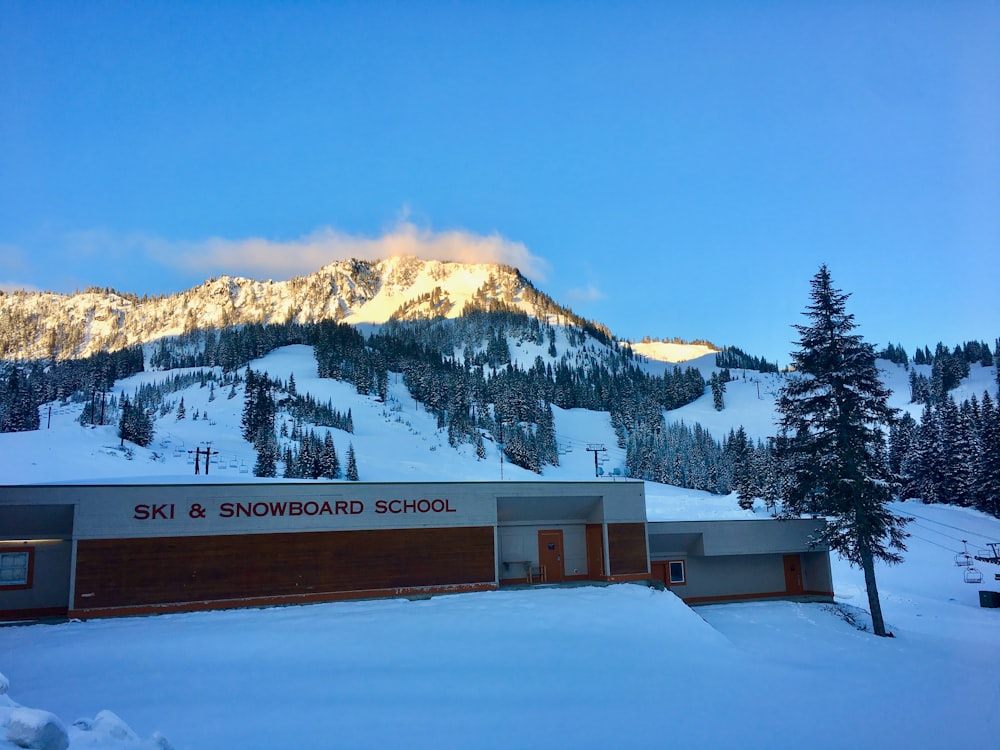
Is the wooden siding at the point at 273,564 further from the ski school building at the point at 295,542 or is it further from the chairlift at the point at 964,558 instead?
the chairlift at the point at 964,558

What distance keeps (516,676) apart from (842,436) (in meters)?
17.6

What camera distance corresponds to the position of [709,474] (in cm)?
8562

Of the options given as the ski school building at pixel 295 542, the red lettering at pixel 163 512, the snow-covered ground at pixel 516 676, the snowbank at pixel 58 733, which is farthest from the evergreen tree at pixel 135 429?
the snowbank at pixel 58 733

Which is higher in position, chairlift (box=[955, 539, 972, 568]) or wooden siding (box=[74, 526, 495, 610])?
wooden siding (box=[74, 526, 495, 610])

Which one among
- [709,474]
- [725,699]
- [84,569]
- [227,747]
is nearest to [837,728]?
[725,699]

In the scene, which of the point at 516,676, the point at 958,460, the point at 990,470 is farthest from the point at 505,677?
the point at 958,460

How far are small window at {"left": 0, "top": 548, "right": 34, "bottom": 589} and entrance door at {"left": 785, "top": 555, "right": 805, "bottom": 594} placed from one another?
30.0 m

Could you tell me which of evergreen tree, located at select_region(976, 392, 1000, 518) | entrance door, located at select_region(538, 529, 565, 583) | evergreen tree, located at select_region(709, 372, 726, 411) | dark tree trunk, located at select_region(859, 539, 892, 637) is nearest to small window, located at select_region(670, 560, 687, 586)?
entrance door, located at select_region(538, 529, 565, 583)

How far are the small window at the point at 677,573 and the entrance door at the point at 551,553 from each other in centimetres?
578

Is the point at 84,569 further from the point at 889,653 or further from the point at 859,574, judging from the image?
the point at 859,574

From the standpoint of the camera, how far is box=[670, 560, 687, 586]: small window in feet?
100

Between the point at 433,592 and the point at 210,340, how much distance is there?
590 feet

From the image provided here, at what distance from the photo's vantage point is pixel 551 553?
27969mm

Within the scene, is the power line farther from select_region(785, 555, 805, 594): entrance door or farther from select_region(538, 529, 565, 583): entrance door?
select_region(538, 529, 565, 583): entrance door
